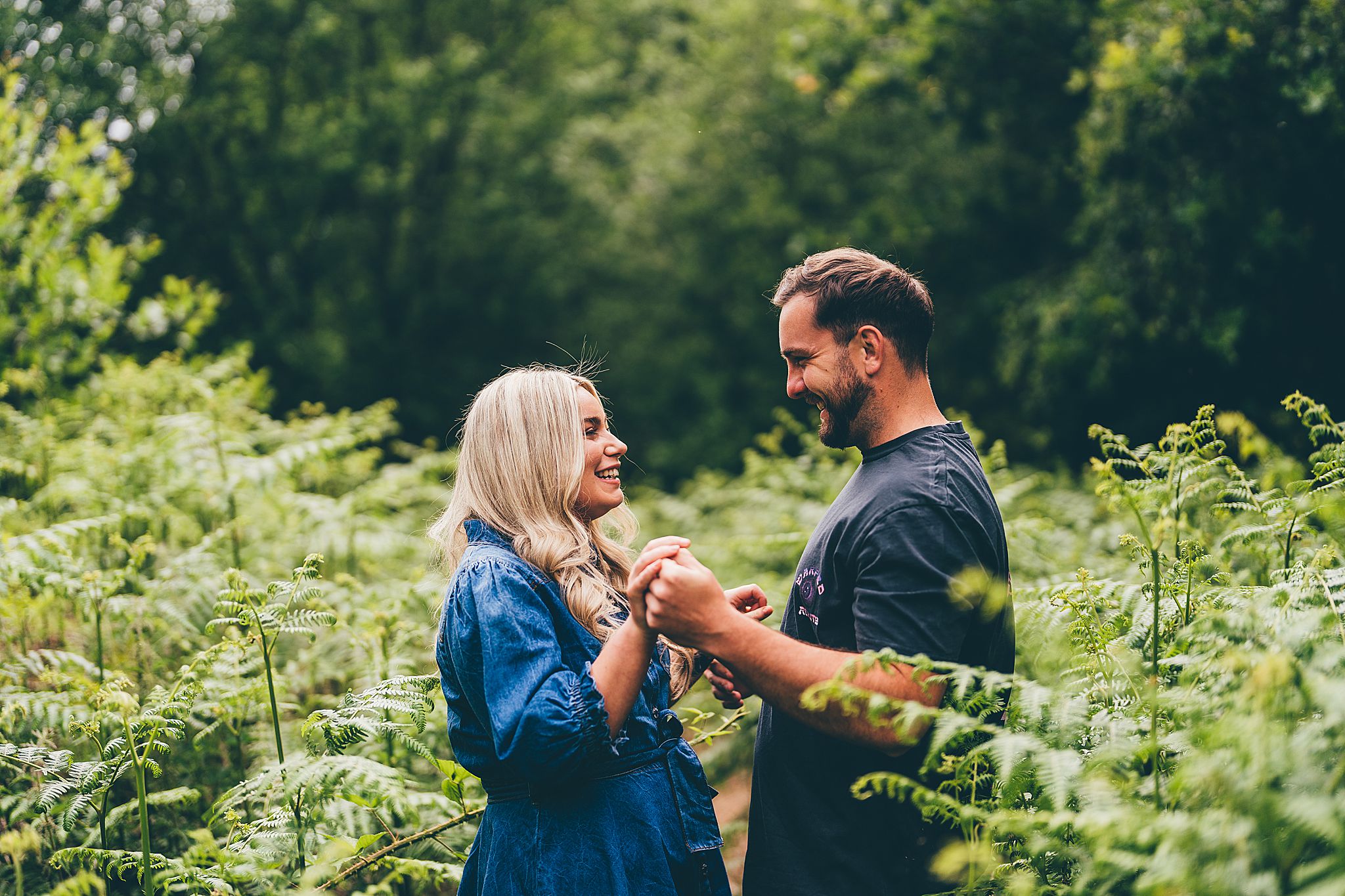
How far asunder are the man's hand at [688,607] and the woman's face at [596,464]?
545mm

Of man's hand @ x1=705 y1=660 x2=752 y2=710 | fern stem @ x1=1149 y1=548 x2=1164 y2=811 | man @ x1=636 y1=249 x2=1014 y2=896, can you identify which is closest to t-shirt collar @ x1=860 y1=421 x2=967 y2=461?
man @ x1=636 y1=249 x2=1014 y2=896

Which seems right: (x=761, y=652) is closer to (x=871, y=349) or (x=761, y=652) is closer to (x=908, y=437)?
(x=908, y=437)

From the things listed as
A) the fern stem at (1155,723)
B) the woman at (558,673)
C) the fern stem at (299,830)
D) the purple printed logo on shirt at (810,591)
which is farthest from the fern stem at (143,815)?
the fern stem at (1155,723)

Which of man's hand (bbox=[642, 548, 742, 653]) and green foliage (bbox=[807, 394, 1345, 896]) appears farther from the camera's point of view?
man's hand (bbox=[642, 548, 742, 653])

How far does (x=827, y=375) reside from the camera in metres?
2.85

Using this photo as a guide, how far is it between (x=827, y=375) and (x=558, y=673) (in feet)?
3.88

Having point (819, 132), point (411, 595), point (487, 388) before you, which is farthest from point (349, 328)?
point (487, 388)

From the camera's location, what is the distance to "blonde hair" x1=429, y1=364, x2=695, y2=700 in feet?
8.84

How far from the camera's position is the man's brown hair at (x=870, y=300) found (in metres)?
2.81

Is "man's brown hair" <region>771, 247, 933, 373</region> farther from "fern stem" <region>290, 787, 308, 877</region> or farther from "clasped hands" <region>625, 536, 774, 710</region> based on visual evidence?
"fern stem" <region>290, 787, 308, 877</region>

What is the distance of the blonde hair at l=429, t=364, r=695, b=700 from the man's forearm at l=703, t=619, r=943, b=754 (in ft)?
1.17

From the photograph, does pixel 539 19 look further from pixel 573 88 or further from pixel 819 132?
pixel 819 132

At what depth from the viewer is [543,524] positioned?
8.97ft

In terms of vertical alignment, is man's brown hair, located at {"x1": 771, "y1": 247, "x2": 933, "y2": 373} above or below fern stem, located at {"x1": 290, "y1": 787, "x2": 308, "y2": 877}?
above
